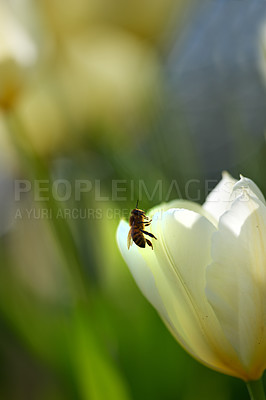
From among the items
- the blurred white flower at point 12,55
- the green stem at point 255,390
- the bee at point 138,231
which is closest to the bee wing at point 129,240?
the bee at point 138,231

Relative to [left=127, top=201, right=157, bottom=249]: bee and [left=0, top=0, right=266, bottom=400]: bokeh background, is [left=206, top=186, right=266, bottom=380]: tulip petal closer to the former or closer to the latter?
[left=127, top=201, right=157, bottom=249]: bee

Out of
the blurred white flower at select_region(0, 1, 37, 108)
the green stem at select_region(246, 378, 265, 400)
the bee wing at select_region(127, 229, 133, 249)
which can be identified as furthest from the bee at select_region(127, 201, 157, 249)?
the blurred white flower at select_region(0, 1, 37, 108)

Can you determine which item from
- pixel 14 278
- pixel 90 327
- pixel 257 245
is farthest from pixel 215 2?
pixel 257 245

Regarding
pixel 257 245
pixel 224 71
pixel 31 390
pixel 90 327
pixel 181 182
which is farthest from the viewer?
pixel 31 390

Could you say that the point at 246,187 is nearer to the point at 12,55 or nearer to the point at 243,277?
the point at 243,277

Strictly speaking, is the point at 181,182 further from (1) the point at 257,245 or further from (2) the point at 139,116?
(1) the point at 257,245

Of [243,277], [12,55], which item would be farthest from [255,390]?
[12,55]

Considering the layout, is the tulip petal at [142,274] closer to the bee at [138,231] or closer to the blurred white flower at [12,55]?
the bee at [138,231]
